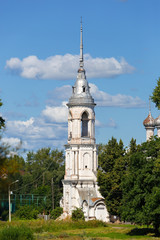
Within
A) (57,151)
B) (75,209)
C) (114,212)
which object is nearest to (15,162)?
(114,212)

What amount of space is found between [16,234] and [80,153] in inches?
1367

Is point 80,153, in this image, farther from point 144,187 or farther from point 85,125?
point 144,187

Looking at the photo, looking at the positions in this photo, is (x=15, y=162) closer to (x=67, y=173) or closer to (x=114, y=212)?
(x=114, y=212)

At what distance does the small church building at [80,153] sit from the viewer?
229 ft

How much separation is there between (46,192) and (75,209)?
1777 centimetres

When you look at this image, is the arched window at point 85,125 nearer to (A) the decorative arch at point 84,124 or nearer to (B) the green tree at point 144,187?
(A) the decorative arch at point 84,124

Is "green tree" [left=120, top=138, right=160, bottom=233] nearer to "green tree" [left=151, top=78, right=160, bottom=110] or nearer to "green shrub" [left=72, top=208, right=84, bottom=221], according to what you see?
"green tree" [left=151, top=78, right=160, bottom=110]

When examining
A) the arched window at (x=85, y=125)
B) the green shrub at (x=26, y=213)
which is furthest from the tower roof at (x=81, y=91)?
the green shrub at (x=26, y=213)

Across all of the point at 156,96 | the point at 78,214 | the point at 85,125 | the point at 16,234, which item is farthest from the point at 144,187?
the point at 85,125

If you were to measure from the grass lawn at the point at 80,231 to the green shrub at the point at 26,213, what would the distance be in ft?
55.5

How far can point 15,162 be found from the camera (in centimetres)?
2892

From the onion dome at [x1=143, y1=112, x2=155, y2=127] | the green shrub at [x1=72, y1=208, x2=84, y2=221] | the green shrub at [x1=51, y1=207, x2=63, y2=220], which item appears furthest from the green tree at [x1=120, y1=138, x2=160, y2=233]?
the onion dome at [x1=143, y1=112, x2=155, y2=127]

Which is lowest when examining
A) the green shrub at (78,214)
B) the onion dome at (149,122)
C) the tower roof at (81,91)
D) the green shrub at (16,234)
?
the green shrub at (16,234)

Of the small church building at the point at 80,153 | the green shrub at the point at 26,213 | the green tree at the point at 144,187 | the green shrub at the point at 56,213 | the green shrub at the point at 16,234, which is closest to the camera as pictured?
the green shrub at the point at 16,234
